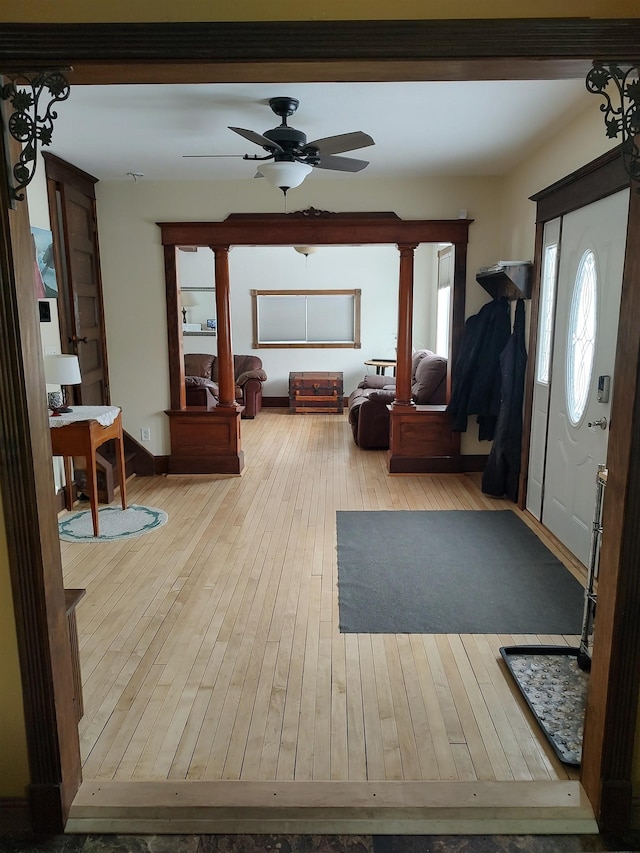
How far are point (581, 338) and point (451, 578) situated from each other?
63.0 inches

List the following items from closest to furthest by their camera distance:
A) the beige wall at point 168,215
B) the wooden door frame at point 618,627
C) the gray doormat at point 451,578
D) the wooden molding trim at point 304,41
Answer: the wooden molding trim at point 304,41
the wooden door frame at point 618,627
the gray doormat at point 451,578
the beige wall at point 168,215

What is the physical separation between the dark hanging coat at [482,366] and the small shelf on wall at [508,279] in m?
0.12

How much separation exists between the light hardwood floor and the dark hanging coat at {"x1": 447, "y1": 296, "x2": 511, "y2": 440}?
5.89 feet

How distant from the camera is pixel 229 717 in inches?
90.0

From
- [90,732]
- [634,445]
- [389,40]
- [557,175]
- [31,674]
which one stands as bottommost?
[90,732]

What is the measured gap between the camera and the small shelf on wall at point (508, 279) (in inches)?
173

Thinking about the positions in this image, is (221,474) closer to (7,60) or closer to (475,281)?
(475,281)

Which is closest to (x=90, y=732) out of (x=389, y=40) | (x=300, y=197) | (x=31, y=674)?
(x=31, y=674)

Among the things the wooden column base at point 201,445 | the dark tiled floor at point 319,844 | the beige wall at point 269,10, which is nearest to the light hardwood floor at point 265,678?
the dark tiled floor at point 319,844

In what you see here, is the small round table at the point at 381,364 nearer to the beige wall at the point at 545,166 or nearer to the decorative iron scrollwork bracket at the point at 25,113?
the beige wall at the point at 545,166

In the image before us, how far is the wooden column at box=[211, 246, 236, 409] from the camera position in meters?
5.47

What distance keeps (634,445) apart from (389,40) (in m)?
1.19

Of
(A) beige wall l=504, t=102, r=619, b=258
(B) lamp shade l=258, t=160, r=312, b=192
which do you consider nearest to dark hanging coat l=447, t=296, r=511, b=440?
(A) beige wall l=504, t=102, r=619, b=258

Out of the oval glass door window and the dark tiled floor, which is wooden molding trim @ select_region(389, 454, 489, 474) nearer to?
the oval glass door window
